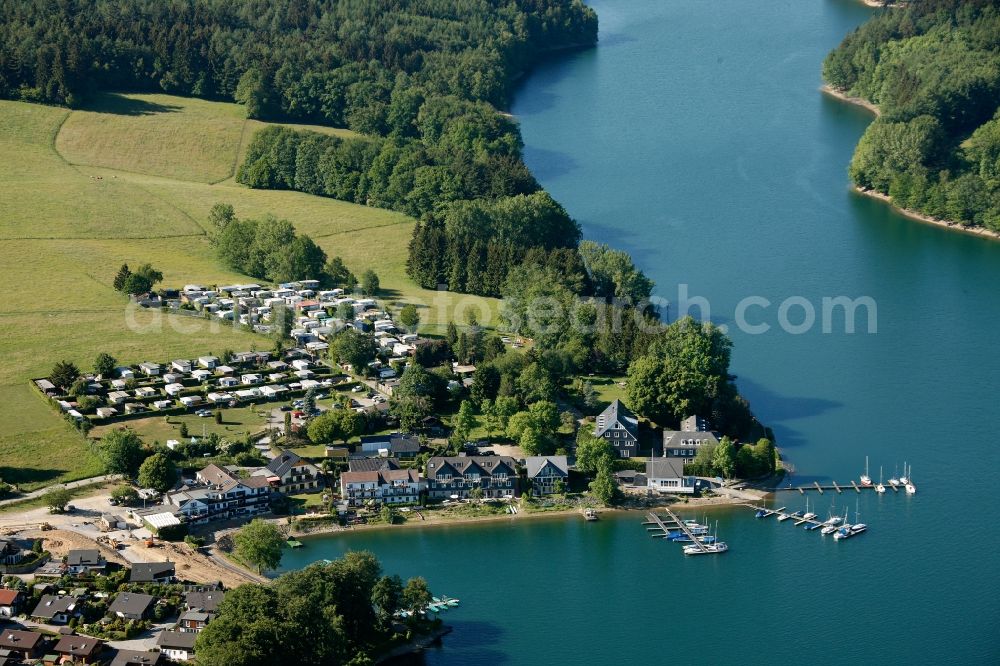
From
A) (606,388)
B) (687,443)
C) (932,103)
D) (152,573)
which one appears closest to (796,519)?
(687,443)

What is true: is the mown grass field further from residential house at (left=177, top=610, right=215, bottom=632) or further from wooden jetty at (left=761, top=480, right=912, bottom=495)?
wooden jetty at (left=761, top=480, right=912, bottom=495)

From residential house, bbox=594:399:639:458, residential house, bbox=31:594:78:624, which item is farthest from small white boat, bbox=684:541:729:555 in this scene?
residential house, bbox=31:594:78:624

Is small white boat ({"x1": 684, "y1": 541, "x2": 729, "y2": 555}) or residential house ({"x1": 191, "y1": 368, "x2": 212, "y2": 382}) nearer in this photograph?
small white boat ({"x1": 684, "y1": 541, "x2": 729, "y2": 555})

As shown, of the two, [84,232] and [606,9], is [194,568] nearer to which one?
[84,232]

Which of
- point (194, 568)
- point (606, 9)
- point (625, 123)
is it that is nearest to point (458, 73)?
point (625, 123)

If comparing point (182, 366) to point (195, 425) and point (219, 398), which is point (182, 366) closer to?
point (219, 398)

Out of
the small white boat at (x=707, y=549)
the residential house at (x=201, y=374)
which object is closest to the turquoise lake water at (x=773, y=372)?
the small white boat at (x=707, y=549)

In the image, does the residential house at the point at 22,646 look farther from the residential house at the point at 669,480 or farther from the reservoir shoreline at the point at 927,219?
the reservoir shoreline at the point at 927,219
